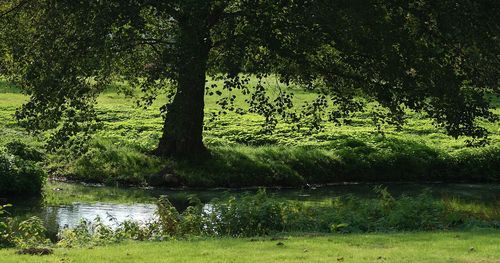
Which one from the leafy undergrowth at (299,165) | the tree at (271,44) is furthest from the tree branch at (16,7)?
the leafy undergrowth at (299,165)

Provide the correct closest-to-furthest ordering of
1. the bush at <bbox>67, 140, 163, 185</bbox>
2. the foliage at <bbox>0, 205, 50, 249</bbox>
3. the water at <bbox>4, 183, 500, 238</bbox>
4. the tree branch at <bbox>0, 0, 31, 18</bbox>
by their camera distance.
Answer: the foliage at <bbox>0, 205, 50, 249</bbox> < the water at <bbox>4, 183, 500, 238</bbox> < the tree branch at <bbox>0, 0, 31, 18</bbox> < the bush at <bbox>67, 140, 163, 185</bbox>

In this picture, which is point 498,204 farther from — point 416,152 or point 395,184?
point 416,152

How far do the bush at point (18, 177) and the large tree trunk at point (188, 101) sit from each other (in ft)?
16.3

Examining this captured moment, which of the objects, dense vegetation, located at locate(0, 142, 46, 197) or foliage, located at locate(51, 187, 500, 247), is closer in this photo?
foliage, located at locate(51, 187, 500, 247)

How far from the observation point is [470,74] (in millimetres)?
20953

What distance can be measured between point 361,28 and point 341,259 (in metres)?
9.32

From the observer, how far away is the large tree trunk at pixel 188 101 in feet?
61.1

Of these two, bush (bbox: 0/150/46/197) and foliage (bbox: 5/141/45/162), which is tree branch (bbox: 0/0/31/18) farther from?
foliage (bbox: 5/141/45/162)

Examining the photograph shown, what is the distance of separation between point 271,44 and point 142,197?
751 cm

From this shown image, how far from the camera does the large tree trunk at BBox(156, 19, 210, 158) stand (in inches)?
733

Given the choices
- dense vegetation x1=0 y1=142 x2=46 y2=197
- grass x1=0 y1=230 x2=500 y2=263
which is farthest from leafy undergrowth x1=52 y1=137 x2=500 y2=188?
grass x1=0 y1=230 x2=500 y2=263

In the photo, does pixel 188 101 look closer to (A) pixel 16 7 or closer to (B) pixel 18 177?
(B) pixel 18 177

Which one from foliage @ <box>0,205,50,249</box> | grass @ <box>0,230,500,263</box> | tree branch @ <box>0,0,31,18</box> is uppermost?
tree branch @ <box>0,0,31,18</box>

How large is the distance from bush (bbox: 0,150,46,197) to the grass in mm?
11469
